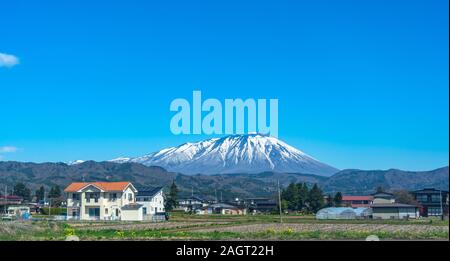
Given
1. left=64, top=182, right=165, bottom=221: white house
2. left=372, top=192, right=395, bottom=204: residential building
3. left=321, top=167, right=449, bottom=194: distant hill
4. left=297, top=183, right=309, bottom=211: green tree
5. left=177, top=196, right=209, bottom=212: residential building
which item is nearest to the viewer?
left=64, top=182, right=165, bottom=221: white house

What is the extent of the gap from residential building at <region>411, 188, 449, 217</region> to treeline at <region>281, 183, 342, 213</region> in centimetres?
598

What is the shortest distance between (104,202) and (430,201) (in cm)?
1670

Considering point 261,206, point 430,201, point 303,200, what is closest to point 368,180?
point 261,206

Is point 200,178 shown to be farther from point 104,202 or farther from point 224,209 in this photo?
point 104,202

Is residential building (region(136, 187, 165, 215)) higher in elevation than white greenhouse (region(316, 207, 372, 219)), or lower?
higher

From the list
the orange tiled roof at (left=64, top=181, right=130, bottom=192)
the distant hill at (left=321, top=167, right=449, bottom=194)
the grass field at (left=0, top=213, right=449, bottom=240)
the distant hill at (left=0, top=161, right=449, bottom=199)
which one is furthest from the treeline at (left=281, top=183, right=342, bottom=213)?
the distant hill at (left=321, top=167, right=449, bottom=194)

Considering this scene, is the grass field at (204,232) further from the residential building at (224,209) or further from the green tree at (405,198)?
the residential building at (224,209)

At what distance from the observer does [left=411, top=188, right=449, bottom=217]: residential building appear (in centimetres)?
2738

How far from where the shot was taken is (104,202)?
24.9 metres

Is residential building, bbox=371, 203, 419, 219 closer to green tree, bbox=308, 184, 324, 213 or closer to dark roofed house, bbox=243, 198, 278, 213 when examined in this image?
green tree, bbox=308, 184, 324, 213

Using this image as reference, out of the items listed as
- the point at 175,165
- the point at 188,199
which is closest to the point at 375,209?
the point at 188,199

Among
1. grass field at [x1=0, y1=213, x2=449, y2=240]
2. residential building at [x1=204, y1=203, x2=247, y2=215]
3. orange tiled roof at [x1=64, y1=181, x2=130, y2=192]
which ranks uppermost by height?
orange tiled roof at [x1=64, y1=181, x2=130, y2=192]
